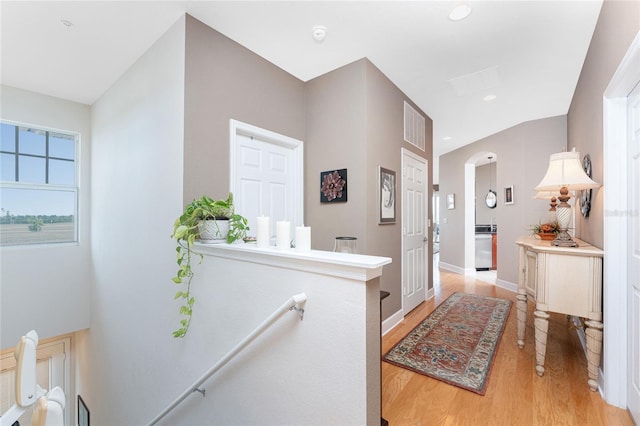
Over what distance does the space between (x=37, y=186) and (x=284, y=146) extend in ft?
10.6

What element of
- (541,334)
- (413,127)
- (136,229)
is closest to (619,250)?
(541,334)

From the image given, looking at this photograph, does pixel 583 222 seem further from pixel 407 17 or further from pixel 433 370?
pixel 407 17

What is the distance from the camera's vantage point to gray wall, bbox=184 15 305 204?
216cm

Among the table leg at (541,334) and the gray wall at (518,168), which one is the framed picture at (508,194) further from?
the table leg at (541,334)

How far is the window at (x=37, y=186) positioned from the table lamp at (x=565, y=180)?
532 cm

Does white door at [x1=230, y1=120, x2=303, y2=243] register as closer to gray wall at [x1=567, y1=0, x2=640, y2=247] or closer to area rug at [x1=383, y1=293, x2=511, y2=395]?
area rug at [x1=383, y1=293, x2=511, y2=395]

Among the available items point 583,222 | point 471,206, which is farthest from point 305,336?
point 471,206

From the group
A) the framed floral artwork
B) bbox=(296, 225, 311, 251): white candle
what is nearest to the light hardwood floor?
bbox=(296, 225, 311, 251): white candle

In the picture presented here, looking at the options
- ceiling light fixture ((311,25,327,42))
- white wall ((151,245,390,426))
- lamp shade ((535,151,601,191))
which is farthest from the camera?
ceiling light fixture ((311,25,327,42))

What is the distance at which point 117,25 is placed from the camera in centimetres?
227

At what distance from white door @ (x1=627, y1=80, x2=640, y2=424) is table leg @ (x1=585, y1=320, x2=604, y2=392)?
0.17 meters

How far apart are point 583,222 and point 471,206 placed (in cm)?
304

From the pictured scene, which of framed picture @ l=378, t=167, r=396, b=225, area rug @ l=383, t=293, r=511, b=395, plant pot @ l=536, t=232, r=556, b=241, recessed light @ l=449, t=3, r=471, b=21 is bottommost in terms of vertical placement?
area rug @ l=383, t=293, r=511, b=395

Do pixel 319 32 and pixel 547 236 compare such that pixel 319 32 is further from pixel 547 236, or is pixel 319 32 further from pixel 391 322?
pixel 391 322
